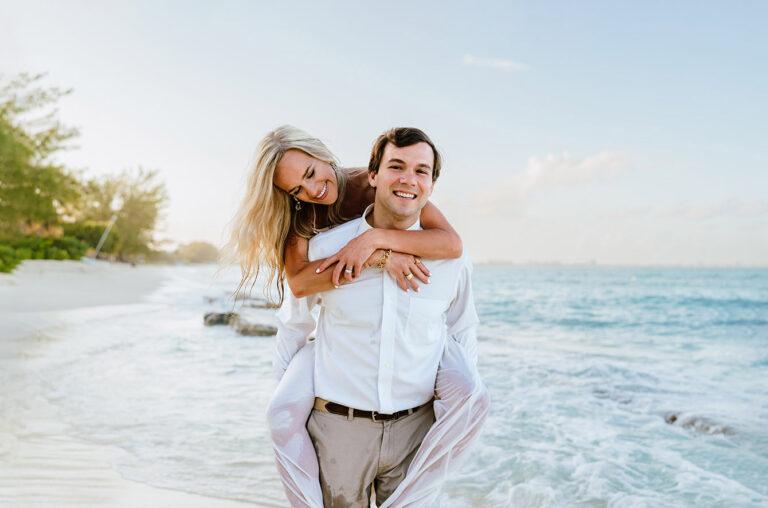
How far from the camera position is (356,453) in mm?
2443

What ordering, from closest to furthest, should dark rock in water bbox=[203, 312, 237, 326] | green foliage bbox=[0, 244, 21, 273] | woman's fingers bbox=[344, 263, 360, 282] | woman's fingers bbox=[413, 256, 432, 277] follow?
woman's fingers bbox=[344, 263, 360, 282] < woman's fingers bbox=[413, 256, 432, 277] < dark rock in water bbox=[203, 312, 237, 326] < green foliage bbox=[0, 244, 21, 273]

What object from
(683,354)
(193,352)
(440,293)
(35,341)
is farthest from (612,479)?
(683,354)

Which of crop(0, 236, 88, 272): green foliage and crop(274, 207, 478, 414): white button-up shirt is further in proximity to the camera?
crop(0, 236, 88, 272): green foliage

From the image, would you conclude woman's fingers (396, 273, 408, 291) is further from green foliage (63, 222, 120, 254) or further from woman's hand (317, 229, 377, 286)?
green foliage (63, 222, 120, 254)

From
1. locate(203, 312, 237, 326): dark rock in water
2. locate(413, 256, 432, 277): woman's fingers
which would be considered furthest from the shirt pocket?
locate(203, 312, 237, 326): dark rock in water

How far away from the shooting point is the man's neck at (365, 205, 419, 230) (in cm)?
266

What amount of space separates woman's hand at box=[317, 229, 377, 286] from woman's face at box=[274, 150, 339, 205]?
42 centimetres

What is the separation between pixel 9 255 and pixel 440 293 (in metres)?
25.4

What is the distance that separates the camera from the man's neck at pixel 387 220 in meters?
2.66

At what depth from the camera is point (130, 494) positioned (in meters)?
4.37

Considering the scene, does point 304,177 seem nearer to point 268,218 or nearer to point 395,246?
point 268,218

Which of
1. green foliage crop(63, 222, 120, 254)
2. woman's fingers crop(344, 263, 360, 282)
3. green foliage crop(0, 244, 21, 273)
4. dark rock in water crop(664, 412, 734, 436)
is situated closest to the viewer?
woman's fingers crop(344, 263, 360, 282)

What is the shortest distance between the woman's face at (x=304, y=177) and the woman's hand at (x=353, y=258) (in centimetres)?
42

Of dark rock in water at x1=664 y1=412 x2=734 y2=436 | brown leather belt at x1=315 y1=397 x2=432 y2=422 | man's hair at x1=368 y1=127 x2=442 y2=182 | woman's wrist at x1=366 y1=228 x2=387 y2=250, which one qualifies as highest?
man's hair at x1=368 y1=127 x2=442 y2=182
